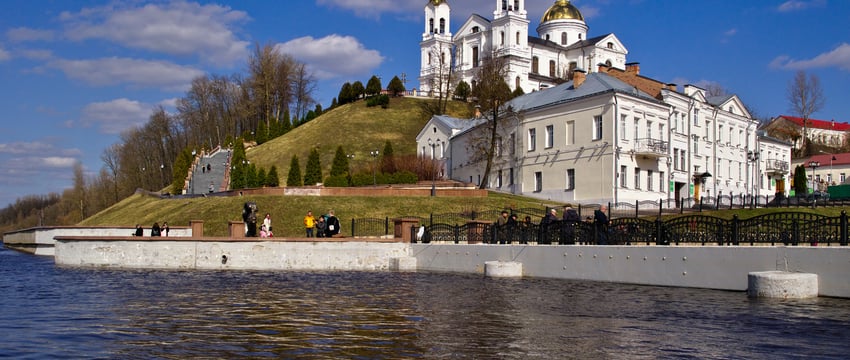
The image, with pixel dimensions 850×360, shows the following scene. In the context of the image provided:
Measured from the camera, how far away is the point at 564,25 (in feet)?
357

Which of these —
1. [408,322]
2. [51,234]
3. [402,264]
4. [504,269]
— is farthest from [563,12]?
[408,322]

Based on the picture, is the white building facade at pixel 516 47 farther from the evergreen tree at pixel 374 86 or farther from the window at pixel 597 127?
the window at pixel 597 127

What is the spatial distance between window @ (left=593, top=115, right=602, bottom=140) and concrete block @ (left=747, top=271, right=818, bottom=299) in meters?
34.2

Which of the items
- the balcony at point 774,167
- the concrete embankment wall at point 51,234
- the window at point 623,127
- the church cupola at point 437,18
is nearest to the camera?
the concrete embankment wall at point 51,234

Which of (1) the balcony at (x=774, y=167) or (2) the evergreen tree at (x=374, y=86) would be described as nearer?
(1) the balcony at (x=774, y=167)

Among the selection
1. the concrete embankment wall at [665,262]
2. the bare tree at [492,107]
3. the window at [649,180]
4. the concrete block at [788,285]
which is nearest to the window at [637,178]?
the window at [649,180]

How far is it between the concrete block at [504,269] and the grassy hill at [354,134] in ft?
177

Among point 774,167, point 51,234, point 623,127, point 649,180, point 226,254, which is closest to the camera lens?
point 226,254

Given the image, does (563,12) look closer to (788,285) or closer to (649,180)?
(649,180)

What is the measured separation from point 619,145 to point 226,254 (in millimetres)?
29637

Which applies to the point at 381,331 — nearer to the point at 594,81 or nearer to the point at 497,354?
the point at 497,354

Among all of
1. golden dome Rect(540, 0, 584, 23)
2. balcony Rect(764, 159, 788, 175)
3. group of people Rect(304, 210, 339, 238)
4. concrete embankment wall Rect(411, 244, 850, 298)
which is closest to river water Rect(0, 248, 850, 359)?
concrete embankment wall Rect(411, 244, 850, 298)

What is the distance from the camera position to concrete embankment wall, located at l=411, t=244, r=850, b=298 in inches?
652

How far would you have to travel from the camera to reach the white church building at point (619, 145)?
50.0m
